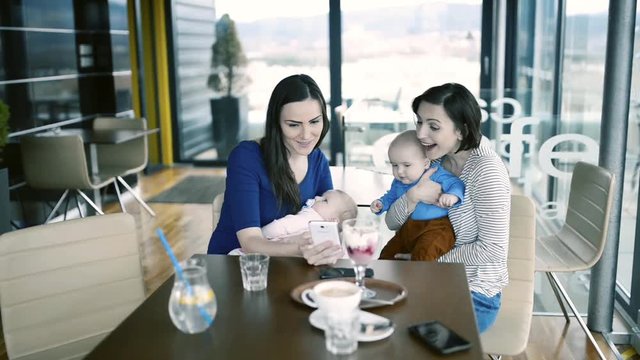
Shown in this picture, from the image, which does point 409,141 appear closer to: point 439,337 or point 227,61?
point 439,337

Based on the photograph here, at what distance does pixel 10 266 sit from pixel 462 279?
4.05 feet

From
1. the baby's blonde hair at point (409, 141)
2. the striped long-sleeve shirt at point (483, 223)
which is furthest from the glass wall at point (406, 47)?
the striped long-sleeve shirt at point (483, 223)

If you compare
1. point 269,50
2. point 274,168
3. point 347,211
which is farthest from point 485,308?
point 269,50

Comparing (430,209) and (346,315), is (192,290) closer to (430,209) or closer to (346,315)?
(346,315)

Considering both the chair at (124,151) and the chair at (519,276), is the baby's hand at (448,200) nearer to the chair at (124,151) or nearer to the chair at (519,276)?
the chair at (519,276)

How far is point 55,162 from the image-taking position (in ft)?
16.3

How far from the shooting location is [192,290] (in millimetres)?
1405

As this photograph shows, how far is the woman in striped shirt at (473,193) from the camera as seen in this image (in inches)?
80.4

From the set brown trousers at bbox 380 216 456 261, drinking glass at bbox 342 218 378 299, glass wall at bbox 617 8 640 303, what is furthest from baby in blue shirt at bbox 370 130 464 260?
glass wall at bbox 617 8 640 303

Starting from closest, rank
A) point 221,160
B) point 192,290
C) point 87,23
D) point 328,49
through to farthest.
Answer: point 192,290
point 87,23
point 328,49
point 221,160

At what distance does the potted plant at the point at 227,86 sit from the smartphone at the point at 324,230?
6690mm

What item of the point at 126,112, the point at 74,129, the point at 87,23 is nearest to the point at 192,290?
the point at 74,129

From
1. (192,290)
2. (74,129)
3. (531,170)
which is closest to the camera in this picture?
(192,290)

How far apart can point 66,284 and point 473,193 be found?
1242mm
